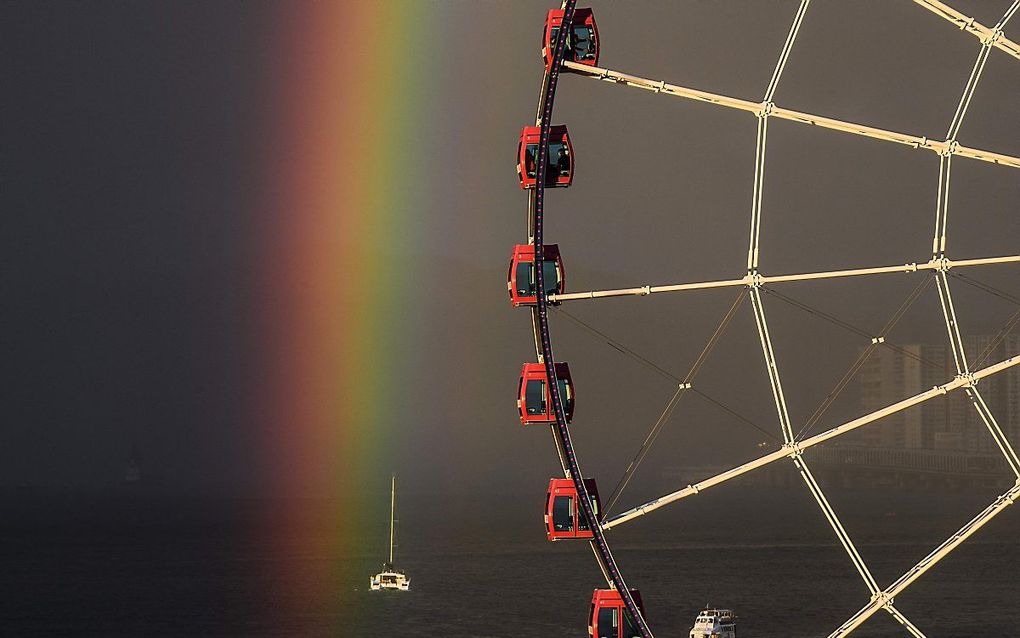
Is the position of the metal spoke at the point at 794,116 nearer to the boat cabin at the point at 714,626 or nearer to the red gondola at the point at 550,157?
the red gondola at the point at 550,157

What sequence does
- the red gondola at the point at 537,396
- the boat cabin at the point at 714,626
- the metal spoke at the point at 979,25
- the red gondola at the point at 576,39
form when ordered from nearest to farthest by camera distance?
the metal spoke at the point at 979,25
the red gondola at the point at 537,396
the red gondola at the point at 576,39
the boat cabin at the point at 714,626

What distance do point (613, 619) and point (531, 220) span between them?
11.1m

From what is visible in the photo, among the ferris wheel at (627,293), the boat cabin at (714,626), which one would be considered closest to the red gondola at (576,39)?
the ferris wheel at (627,293)

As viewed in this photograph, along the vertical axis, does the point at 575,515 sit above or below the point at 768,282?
below

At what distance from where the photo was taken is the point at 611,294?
A: 4128 cm

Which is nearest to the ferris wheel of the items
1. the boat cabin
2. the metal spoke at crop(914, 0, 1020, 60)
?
the metal spoke at crop(914, 0, 1020, 60)

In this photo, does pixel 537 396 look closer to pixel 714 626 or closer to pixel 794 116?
pixel 794 116

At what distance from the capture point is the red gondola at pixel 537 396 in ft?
141

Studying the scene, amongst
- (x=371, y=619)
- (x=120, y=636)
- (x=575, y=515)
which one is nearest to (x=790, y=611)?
(x=371, y=619)

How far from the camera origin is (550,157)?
44.0m

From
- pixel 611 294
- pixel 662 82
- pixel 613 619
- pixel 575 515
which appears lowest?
pixel 613 619

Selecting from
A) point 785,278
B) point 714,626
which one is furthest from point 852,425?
point 714,626

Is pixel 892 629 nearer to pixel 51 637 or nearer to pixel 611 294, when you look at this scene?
pixel 51 637

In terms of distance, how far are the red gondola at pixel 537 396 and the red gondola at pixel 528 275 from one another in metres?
1.91
